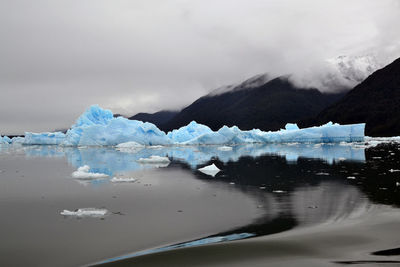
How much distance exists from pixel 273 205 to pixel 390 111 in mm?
99924

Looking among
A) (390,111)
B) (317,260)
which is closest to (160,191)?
(317,260)

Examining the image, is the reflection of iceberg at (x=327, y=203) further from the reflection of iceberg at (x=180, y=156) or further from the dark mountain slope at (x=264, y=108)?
the dark mountain slope at (x=264, y=108)

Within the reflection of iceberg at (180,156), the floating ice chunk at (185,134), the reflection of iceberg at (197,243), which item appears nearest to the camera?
the reflection of iceberg at (197,243)

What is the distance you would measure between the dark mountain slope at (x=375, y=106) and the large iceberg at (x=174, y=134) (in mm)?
37562

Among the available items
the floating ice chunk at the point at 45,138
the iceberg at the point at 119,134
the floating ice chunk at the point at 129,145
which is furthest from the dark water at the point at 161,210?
the floating ice chunk at the point at 45,138

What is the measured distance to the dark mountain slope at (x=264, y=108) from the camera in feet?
526

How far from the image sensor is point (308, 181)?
12.0 meters

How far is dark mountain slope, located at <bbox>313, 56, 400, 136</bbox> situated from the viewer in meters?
86.7

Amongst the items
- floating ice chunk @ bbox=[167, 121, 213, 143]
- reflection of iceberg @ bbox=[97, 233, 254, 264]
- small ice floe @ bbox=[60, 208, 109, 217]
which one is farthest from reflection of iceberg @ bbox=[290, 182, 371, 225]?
floating ice chunk @ bbox=[167, 121, 213, 143]

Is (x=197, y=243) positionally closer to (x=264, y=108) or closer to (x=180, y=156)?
(x=180, y=156)

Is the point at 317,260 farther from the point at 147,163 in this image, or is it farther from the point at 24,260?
the point at 147,163

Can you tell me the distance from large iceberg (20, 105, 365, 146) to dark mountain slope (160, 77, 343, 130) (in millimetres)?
93139

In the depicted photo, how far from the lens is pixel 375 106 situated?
101 metres

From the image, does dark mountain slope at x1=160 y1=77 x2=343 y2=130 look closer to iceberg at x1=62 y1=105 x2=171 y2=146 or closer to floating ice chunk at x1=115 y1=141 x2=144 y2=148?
iceberg at x1=62 y1=105 x2=171 y2=146
